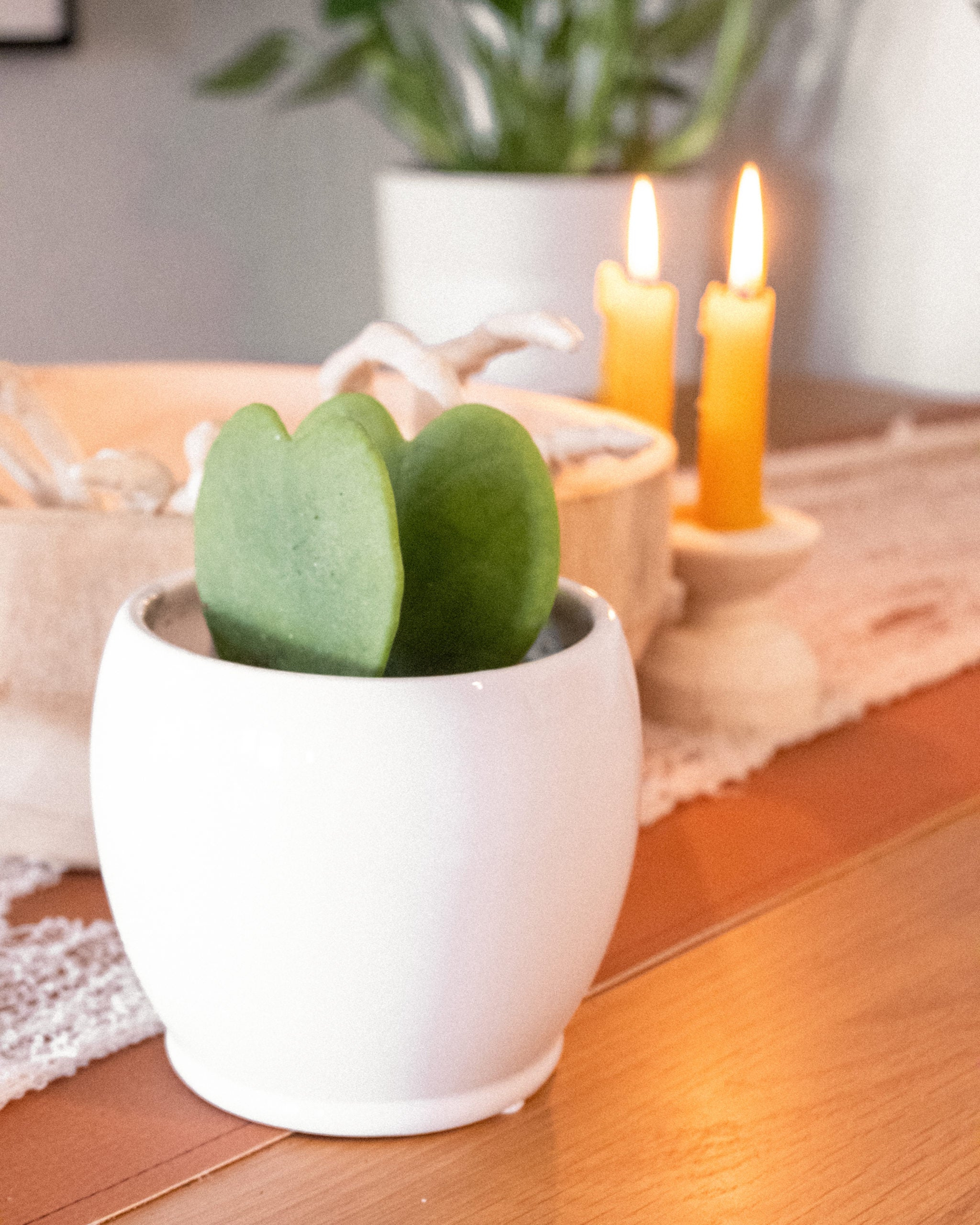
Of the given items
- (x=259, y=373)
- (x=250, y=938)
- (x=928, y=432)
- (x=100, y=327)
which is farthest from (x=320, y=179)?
(x=250, y=938)

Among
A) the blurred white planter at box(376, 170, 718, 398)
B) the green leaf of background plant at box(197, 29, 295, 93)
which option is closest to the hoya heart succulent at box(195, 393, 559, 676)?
the blurred white planter at box(376, 170, 718, 398)

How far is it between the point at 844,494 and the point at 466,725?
0.59 m

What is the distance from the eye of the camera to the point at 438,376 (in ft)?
0.95

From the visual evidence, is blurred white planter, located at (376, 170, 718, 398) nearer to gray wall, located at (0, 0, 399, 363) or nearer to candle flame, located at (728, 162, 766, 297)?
gray wall, located at (0, 0, 399, 363)

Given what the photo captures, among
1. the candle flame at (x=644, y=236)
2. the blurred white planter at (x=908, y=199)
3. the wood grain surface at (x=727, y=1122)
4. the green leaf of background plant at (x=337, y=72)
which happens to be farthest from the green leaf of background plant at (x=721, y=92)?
the wood grain surface at (x=727, y=1122)

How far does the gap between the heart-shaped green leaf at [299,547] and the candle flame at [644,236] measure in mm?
268

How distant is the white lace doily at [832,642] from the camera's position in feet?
0.88

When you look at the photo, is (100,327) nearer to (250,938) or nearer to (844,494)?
(844,494)

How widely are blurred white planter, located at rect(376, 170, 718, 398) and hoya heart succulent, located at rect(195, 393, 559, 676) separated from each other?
893 millimetres

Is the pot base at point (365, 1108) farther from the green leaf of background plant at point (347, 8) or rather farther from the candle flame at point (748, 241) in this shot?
the green leaf of background plant at point (347, 8)

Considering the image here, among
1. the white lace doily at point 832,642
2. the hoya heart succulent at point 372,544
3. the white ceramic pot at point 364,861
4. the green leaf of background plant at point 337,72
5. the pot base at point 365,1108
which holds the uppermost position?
the green leaf of background plant at point 337,72

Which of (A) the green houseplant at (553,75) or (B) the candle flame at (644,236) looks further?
(A) the green houseplant at (553,75)

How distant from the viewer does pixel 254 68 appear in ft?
4.28

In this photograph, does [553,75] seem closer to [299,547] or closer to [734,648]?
[734,648]
